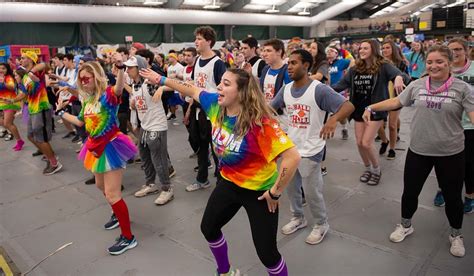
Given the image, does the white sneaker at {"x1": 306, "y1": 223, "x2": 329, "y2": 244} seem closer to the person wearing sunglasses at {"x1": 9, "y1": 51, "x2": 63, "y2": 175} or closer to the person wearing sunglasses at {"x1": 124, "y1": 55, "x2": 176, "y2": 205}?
the person wearing sunglasses at {"x1": 124, "y1": 55, "x2": 176, "y2": 205}

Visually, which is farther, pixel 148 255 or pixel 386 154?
pixel 386 154

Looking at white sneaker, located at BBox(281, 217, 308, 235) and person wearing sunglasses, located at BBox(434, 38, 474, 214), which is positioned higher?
person wearing sunglasses, located at BBox(434, 38, 474, 214)

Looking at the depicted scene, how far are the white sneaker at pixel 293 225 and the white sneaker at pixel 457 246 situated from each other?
1.25m

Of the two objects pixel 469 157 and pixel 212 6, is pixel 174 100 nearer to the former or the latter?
pixel 469 157

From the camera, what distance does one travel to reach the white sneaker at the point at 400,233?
10.4 feet

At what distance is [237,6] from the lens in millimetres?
20516

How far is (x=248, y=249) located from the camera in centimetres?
317

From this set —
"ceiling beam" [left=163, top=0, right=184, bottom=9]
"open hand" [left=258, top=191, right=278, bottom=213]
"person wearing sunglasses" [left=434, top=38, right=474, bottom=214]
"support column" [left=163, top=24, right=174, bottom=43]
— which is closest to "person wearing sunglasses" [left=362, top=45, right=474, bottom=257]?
"person wearing sunglasses" [left=434, top=38, right=474, bottom=214]

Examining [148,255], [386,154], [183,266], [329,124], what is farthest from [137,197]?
[386,154]

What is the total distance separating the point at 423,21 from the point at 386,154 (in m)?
17.0

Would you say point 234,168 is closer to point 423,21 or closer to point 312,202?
point 312,202

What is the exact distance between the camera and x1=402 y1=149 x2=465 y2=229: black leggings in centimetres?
280

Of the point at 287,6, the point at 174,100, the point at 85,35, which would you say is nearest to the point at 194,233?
the point at 174,100

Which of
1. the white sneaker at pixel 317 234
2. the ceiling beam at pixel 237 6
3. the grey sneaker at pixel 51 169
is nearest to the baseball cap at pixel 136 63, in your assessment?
the white sneaker at pixel 317 234
